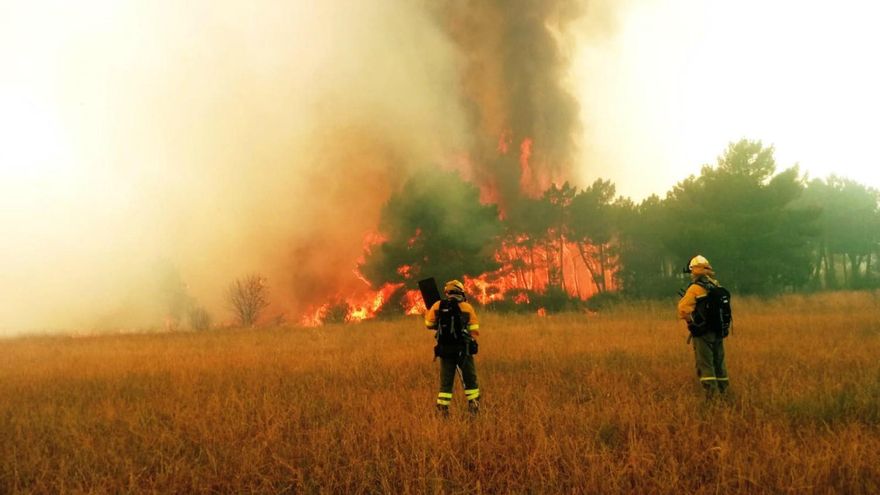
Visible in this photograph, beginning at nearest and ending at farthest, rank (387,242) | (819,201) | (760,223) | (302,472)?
1. (302,472)
2. (760,223)
3. (387,242)
4. (819,201)

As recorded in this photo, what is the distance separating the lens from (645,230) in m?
38.0

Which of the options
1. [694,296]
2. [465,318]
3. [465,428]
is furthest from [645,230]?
[465,428]

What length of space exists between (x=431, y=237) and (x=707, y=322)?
25.6 metres

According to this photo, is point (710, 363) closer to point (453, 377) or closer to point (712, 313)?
point (712, 313)

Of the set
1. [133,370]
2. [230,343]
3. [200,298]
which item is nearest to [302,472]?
[133,370]

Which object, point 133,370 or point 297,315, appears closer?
point 133,370

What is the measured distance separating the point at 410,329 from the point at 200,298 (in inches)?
1518

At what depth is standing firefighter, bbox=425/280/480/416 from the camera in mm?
6812

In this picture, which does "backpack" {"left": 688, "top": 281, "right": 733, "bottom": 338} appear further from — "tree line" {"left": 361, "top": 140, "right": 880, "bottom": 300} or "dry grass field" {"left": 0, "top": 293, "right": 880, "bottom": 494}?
"tree line" {"left": 361, "top": 140, "right": 880, "bottom": 300}

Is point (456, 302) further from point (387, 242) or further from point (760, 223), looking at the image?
point (760, 223)

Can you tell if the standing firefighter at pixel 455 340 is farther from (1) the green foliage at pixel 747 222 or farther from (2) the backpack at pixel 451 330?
(1) the green foliage at pixel 747 222

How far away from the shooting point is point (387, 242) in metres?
32.9

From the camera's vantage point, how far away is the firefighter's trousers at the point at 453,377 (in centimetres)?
676

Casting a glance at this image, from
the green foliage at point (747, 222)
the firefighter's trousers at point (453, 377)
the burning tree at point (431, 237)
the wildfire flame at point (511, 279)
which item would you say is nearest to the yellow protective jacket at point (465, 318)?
the firefighter's trousers at point (453, 377)
